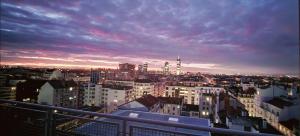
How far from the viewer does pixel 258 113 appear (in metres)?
42.3

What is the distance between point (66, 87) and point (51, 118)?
4450 cm

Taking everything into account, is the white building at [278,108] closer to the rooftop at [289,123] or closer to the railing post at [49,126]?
the rooftop at [289,123]

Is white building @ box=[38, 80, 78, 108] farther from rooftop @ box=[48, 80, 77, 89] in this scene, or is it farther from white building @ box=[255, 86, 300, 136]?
white building @ box=[255, 86, 300, 136]

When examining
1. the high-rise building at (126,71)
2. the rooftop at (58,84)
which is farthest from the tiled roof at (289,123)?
the high-rise building at (126,71)

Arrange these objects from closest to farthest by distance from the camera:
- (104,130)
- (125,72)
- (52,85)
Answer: (104,130), (52,85), (125,72)

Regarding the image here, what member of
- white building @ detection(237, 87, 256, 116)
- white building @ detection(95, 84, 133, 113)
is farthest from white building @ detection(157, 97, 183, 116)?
white building @ detection(237, 87, 256, 116)

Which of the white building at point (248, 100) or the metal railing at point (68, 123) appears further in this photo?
the white building at point (248, 100)

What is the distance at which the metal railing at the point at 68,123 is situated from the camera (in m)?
3.50

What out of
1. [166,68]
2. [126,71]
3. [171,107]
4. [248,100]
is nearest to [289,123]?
[171,107]

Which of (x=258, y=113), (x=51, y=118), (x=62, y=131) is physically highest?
(x=51, y=118)

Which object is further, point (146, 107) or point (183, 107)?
point (183, 107)

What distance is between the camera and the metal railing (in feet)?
11.5

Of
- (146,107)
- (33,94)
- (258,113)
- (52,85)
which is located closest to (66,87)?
(52,85)

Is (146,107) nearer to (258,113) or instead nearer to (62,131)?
(258,113)
